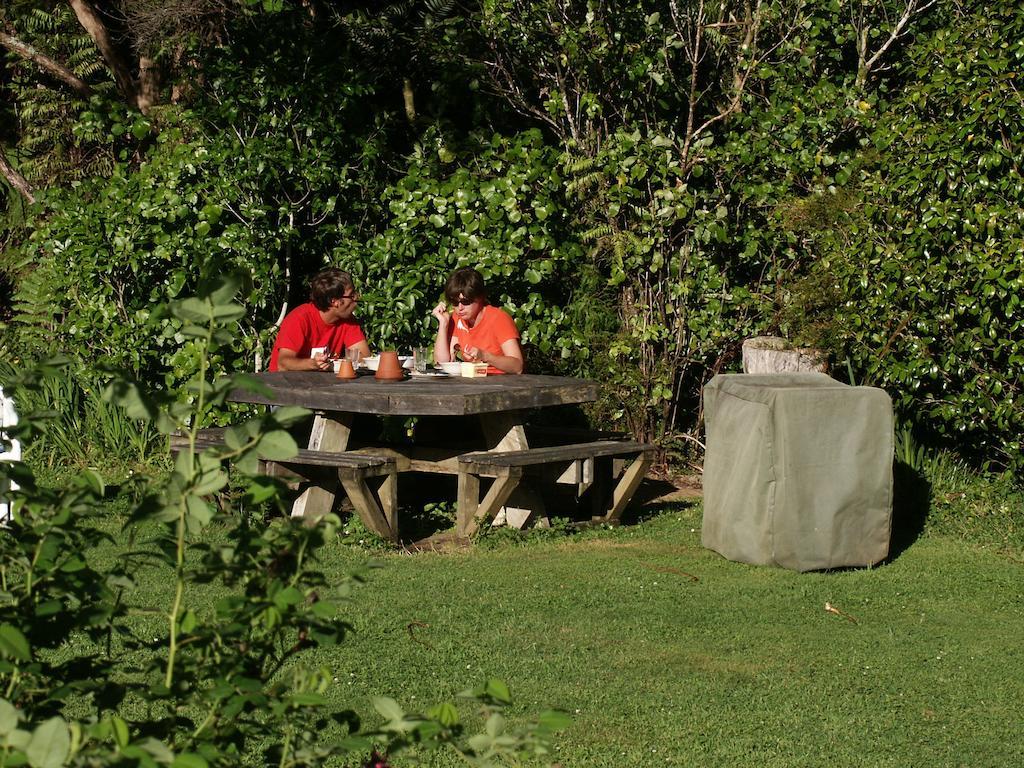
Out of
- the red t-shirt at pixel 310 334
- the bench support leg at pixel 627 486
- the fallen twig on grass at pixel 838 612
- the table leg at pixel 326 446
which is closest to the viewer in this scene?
the fallen twig on grass at pixel 838 612

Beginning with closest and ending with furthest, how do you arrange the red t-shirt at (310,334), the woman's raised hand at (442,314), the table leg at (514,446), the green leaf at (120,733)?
the green leaf at (120,733), the table leg at (514,446), the red t-shirt at (310,334), the woman's raised hand at (442,314)

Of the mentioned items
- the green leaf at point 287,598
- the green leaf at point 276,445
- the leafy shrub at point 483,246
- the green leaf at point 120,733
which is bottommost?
the green leaf at point 120,733

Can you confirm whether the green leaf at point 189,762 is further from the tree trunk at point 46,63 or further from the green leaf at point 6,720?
the tree trunk at point 46,63

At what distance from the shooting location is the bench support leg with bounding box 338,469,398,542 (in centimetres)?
665

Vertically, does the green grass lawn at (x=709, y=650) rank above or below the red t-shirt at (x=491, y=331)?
below

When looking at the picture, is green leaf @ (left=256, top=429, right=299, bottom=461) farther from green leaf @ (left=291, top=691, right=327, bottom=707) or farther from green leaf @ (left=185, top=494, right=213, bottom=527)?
green leaf @ (left=291, top=691, right=327, bottom=707)

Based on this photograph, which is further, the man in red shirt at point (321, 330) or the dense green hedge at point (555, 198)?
the dense green hedge at point (555, 198)

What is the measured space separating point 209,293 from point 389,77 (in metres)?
8.39

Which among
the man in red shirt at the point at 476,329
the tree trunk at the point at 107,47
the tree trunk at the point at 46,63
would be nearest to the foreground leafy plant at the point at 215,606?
the man in red shirt at the point at 476,329

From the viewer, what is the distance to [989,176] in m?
6.91

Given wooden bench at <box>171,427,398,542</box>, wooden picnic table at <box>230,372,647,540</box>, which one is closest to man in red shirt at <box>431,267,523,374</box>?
wooden picnic table at <box>230,372,647,540</box>

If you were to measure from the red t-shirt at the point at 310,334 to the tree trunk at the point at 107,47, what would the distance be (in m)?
3.20

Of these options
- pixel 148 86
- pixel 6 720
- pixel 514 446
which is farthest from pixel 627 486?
pixel 6 720

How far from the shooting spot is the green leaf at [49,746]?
65.7 inches
